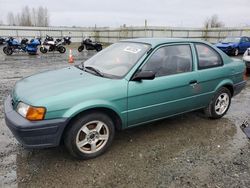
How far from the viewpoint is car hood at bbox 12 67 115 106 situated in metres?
2.79

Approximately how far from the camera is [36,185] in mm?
2615

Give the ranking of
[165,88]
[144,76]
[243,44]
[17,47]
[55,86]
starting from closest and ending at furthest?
1. [55,86]
2. [144,76]
3. [165,88]
4. [17,47]
5. [243,44]

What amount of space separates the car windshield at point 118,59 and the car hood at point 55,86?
26 cm

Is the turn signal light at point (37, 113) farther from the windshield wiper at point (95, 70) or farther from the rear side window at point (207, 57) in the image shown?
the rear side window at point (207, 57)

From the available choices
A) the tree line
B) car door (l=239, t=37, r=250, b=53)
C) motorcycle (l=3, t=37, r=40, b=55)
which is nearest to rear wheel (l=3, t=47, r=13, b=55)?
motorcycle (l=3, t=37, r=40, b=55)

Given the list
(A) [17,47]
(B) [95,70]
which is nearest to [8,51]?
(A) [17,47]

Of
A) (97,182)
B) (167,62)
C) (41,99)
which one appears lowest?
(97,182)

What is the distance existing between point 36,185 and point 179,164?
1846 millimetres

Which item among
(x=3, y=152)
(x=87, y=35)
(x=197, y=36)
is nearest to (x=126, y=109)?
(x=3, y=152)

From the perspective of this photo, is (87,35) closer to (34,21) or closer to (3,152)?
(3,152)

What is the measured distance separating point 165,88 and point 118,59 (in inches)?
35.9

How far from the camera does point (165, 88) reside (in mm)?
3541

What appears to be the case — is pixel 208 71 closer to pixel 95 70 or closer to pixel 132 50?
pixel 132 50

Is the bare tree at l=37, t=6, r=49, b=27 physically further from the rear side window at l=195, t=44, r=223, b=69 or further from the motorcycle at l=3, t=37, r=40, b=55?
the rear side window at l=195, t=44, r=223, b=69
